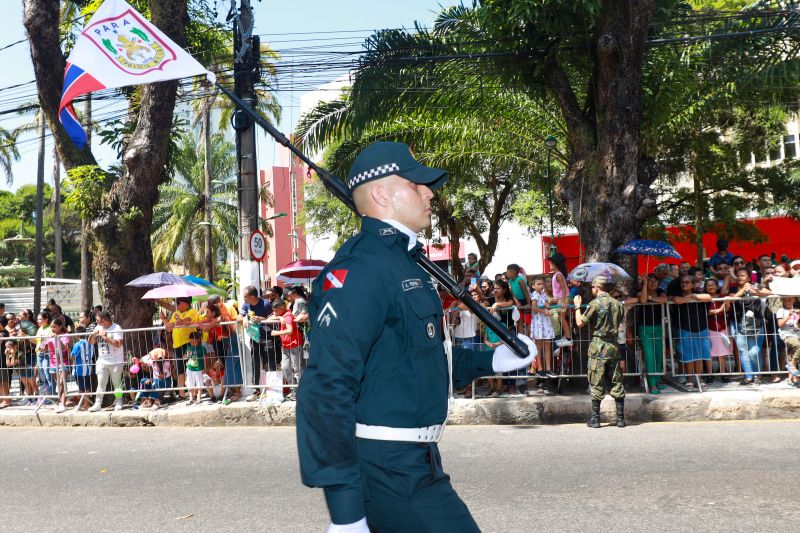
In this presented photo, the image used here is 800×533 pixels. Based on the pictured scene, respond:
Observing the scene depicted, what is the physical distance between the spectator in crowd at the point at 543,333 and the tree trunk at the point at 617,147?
1682 mm

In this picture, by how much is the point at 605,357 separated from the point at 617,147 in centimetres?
372

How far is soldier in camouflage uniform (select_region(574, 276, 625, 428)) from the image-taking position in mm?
8836

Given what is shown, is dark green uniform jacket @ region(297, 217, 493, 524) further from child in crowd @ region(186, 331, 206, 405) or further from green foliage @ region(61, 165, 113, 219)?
green foliage @ region(61, 165, 113, 219)

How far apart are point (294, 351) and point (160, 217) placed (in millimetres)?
33961

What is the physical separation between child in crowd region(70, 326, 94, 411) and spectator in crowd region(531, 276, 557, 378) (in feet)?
20.2

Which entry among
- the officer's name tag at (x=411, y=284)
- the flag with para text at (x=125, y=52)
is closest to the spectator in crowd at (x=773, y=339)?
the flag with para text at (x=125, y=52)

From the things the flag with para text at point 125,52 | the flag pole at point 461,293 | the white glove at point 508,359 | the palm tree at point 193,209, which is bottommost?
the white glove at point 508,359

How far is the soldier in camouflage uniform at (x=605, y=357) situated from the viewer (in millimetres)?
8836

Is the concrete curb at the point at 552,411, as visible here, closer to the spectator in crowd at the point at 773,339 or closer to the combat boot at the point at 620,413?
the combat boot at the point at 620,413

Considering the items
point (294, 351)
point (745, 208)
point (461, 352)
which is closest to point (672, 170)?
point (745, 208)

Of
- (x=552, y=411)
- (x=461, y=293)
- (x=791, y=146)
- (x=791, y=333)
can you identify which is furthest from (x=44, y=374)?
(x=791, y=146)

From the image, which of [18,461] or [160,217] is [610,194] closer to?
[18,461]

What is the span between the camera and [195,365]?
433 inches

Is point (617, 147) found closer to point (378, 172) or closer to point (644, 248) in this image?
point (644, 248)
